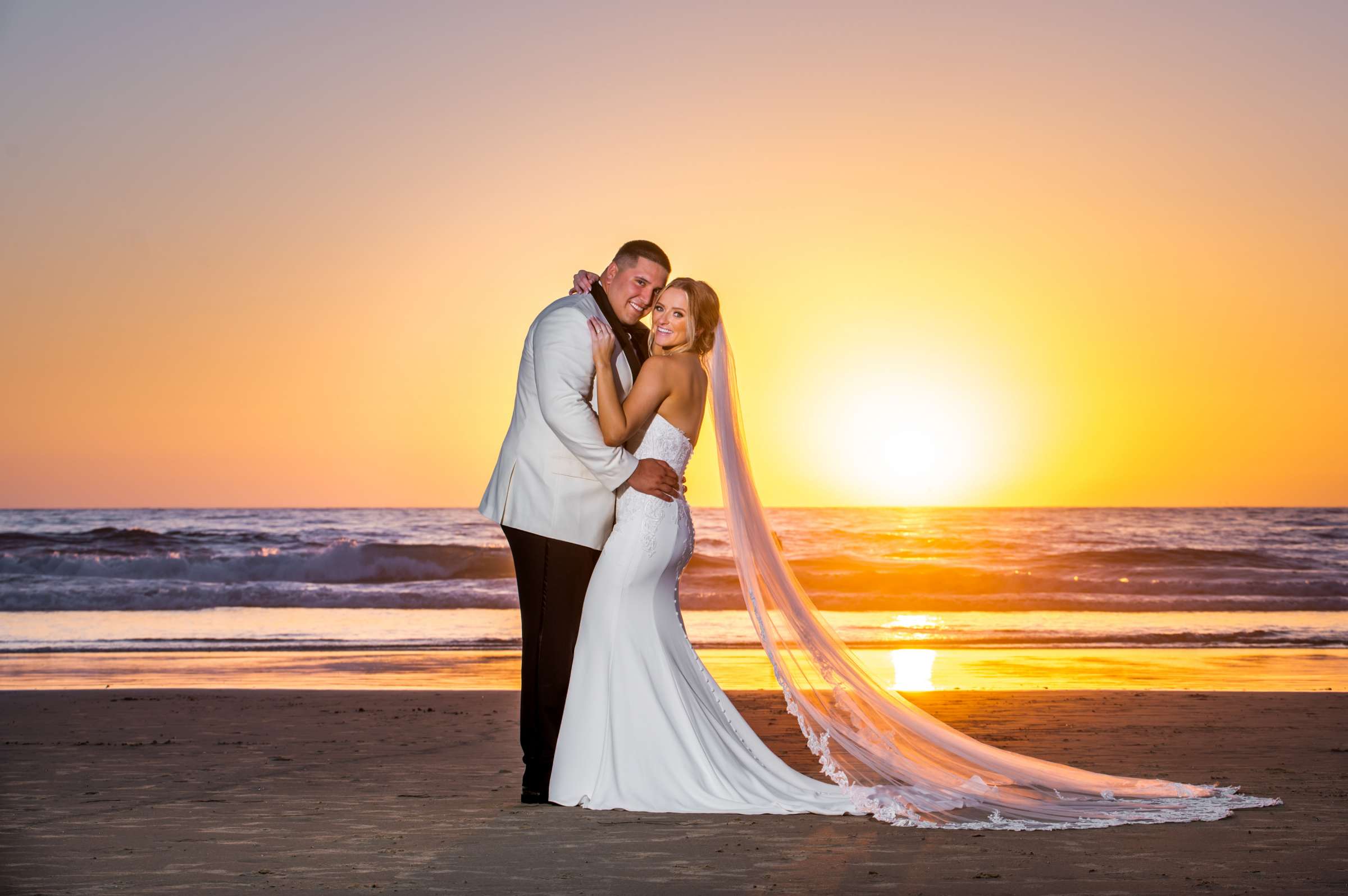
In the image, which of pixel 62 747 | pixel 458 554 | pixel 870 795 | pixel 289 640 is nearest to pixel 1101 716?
pixel 870 795

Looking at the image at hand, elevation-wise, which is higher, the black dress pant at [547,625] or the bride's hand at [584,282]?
the bride's hand at [584,282]

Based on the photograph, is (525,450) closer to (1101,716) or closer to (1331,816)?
(1331,816)

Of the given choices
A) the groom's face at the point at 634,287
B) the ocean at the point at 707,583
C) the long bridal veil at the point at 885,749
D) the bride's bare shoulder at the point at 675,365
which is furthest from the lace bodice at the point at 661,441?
the ocean at the point at 707,583

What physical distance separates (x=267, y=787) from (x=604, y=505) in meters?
2.02

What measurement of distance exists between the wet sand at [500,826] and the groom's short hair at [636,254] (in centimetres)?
225

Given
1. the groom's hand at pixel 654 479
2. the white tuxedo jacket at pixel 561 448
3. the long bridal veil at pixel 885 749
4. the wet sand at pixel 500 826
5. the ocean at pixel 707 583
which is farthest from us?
the ocean at pixel 707 583

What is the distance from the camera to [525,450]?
5027mm

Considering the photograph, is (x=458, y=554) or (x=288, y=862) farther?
(x=458, y=554)

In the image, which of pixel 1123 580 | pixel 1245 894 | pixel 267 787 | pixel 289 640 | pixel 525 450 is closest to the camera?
pixel 1245 894

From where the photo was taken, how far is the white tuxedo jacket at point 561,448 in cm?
484

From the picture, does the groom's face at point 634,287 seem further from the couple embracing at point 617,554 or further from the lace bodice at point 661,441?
the lace bodice at point 661,441

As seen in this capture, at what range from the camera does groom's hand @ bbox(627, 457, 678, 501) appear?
494cm

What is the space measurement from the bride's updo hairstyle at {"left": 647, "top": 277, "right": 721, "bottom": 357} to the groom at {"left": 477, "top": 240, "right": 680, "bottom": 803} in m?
0.11

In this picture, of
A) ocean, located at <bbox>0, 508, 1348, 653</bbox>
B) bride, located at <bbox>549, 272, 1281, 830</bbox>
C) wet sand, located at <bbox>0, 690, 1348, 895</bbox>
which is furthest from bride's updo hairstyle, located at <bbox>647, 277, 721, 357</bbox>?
ocean, located at <bbox>0, 508, 1348, 653</bbox>
